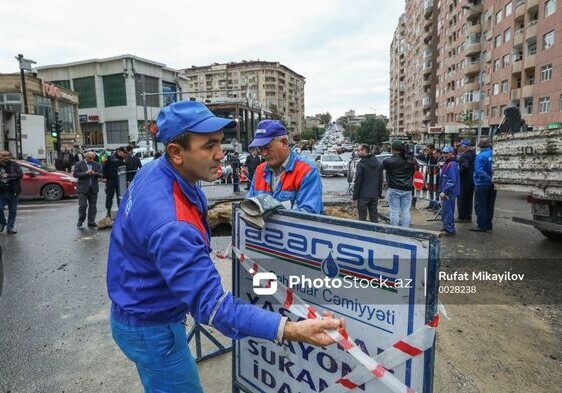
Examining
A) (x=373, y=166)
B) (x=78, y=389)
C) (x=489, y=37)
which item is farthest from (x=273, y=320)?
(x=489, y=37)

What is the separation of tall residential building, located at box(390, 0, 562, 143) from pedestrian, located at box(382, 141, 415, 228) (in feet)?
16.9

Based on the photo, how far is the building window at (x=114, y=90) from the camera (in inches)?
2354

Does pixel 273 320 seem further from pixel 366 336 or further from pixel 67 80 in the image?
pixel 67 80

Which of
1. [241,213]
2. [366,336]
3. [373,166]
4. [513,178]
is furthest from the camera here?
[373,166]

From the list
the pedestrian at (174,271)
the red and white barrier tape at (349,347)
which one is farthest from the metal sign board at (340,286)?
the pedestrian at (174,271)

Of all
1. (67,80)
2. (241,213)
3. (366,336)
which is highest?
(67,80)

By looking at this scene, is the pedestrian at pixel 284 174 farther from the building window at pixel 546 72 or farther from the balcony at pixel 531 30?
the balcony at pixel 531 30

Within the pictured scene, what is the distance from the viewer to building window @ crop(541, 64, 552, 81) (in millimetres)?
32938

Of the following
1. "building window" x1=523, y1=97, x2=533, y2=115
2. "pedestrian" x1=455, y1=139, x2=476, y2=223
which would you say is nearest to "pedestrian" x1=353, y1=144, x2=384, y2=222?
"pedestrian" x1=455, y1=139, x2=476, y2=223

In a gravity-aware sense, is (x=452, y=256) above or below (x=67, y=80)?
below

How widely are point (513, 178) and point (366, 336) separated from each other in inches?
263

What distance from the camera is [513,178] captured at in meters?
7.04

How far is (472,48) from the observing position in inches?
2067

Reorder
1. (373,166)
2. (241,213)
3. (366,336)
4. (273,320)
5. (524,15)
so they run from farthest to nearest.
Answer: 1. (524,15)
2. (373,166)
3. (241,213)
4. (366,336)
5. (273,320)
